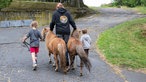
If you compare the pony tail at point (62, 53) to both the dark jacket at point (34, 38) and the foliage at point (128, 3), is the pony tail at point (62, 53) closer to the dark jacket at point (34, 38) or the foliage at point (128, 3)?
the dark jacket at point (34, 38)

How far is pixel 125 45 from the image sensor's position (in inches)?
789

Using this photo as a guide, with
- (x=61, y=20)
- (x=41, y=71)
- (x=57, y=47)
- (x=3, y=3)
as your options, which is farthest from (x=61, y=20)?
(x=3, y=3)

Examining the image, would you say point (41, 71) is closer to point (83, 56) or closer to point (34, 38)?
point (34, 38)

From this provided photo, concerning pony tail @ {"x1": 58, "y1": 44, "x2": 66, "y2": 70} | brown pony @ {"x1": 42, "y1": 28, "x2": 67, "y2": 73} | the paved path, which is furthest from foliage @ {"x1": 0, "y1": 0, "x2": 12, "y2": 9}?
pony tail @ {"x1": 58, "y1": 44, "x2": 66, "y2": 70}

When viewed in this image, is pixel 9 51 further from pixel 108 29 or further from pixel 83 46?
pixel 108 29

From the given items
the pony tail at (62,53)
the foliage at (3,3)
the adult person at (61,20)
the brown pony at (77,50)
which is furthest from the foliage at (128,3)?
the pony tail at (62,53)

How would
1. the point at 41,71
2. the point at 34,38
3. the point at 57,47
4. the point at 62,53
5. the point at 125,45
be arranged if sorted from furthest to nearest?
the point at 125,45 < the point at 34,38 < the point at 41,71 < the point at 57,47 < the point at 62,53

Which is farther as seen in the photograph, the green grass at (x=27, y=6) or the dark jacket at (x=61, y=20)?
the green grass at (x=27, y=6)

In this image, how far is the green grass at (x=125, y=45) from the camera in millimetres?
16403

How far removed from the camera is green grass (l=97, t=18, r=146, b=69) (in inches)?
646

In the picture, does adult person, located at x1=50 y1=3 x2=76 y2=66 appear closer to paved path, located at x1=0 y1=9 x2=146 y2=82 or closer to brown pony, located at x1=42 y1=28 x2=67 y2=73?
brown pony, located at x1=42 y1=28 x2=67 y2=73

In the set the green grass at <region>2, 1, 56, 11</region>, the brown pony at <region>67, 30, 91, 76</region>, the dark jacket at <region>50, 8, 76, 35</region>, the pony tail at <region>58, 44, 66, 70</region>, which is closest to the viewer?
the pony tail at <region>58, 44, 66, 70</region>

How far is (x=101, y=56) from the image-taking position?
670 inches

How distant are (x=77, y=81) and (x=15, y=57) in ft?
12.7
